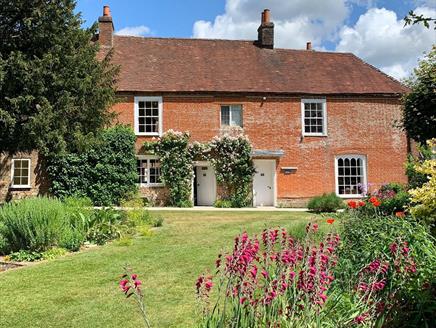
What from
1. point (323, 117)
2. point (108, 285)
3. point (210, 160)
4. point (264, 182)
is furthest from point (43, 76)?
point (323, 117)

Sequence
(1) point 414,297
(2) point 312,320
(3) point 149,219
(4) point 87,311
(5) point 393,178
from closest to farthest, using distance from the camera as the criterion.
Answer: (2) point 312,320
(1) point 414,297
(4) point 87,311
(3) point 149,219
(5) point 393,178

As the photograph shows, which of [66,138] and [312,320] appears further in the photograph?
[66,138]

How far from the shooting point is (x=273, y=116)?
23625mm

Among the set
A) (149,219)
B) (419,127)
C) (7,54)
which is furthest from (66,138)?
(419,127)

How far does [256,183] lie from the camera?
2333cm

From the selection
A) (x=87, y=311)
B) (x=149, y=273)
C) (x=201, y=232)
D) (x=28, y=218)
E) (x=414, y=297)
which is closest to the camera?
(x=414, y=297)

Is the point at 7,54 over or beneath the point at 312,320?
over

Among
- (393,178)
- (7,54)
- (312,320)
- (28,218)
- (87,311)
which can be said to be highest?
(7,54)

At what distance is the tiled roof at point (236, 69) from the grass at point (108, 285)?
14049 millimetres

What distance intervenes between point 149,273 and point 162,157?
1524cm

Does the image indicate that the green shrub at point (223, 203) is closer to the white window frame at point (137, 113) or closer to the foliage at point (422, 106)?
the white window frame at point (137, 113)

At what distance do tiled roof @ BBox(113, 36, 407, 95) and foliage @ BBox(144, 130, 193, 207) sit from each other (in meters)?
2.79

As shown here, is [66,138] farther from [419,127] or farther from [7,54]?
[419,127]

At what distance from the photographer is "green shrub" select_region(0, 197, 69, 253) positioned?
8633 mm
